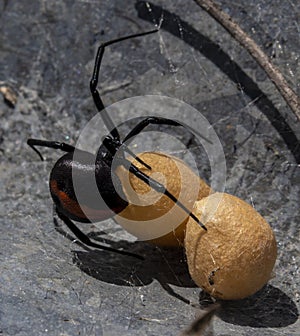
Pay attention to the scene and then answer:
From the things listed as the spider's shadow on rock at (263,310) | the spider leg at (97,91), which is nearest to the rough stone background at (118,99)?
the spider's shadow on rock at (263,310)

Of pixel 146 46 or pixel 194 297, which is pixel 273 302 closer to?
pixel 194 297

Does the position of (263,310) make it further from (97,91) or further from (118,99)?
(118,99)

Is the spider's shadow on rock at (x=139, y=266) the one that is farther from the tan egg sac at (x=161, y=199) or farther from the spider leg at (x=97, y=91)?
the spider leg at (x=97, y=91)

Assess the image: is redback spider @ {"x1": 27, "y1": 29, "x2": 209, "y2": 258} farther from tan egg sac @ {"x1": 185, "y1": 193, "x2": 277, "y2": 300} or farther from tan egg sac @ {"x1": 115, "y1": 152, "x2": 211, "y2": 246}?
tan egg sac @ {"x1": 185, "y1": 193, "x2": 277, "y2": 300}

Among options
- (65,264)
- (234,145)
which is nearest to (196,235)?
(65,264)

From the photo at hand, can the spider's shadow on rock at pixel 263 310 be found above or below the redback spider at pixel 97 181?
below

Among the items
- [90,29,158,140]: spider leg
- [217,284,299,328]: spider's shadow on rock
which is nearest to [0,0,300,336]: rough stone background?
[217,284,299,328]: spider's shadow on rock
